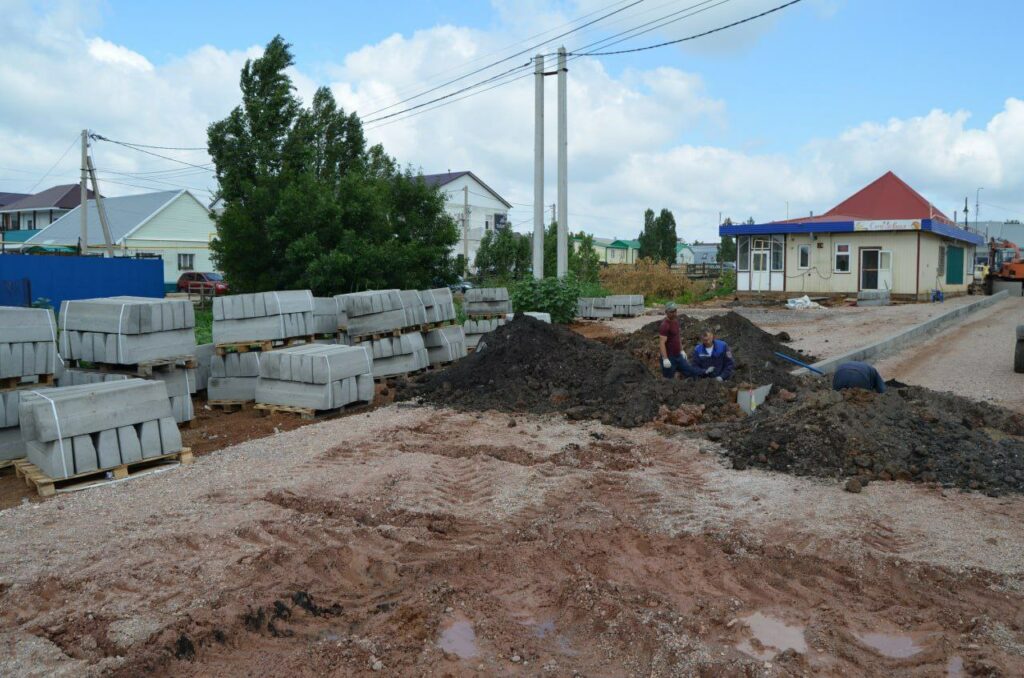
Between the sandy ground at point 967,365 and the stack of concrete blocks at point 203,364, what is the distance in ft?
37.8

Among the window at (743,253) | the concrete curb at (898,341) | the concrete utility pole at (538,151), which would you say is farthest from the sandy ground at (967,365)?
the window at (743,253)

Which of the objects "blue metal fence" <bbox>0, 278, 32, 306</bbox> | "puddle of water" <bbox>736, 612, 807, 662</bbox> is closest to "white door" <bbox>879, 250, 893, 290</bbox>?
"blue metal fence" <bbox>0, 278, 32, 306</bbox>

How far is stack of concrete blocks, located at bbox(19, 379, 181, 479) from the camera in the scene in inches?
283

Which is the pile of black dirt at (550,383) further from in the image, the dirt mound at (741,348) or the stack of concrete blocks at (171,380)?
the stack of concrete blocks at (171,380)

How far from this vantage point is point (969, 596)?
16.4ft

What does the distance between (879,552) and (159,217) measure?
54880 millimetres

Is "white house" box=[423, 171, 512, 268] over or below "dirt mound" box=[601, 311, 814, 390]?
over

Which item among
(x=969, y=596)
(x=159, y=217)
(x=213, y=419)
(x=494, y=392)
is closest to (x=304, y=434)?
(x=213, y=419)

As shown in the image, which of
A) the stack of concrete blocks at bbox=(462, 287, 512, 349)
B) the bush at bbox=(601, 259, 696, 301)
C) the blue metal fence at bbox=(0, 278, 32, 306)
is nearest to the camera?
the stack of concrete blocks at bbox=(462, 287, 512, 349)

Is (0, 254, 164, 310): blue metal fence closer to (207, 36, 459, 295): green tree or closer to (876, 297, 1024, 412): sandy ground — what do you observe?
(207, 36, 459, 295): green tree

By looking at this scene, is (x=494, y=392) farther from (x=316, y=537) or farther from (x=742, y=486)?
(x=316, y=537)

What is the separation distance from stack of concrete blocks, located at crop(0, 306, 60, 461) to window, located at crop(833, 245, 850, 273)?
33.9 m

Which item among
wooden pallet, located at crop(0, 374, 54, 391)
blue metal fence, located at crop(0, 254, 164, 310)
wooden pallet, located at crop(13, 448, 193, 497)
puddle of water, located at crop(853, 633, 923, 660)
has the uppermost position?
blue metal fence, located at crop(0, 254, 164, 310)

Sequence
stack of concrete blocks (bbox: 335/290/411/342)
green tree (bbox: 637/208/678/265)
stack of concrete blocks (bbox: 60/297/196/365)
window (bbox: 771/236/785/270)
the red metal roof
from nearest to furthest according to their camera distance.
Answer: stack of concrete blocks (bbox: 60/297/196/365) → stack of concrete blocks (bbox: 335/290/411/342) → window (bbox: 771/236/785/270) → the red metal roof → green tree (bbox: 637/208/678/265)
